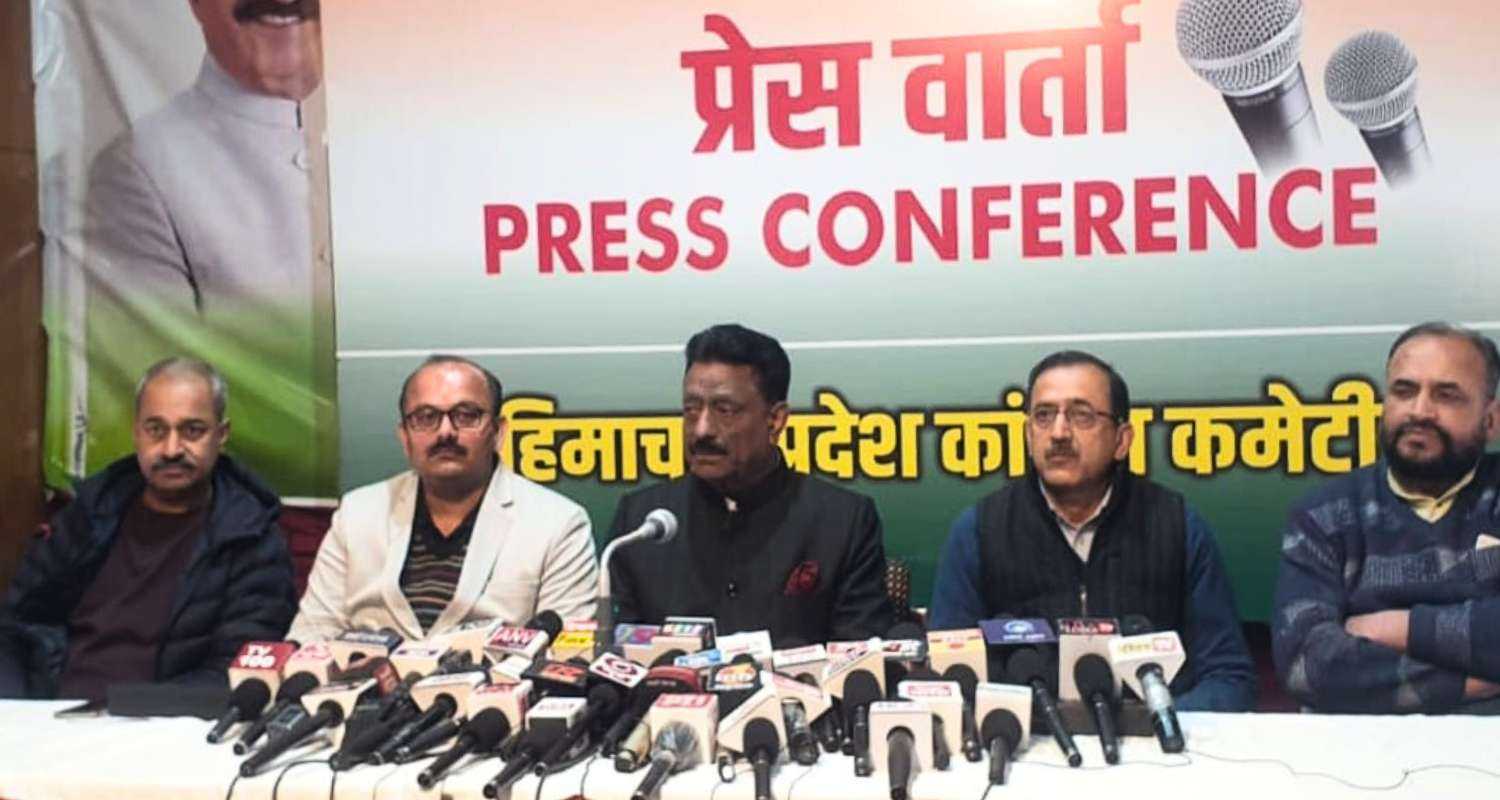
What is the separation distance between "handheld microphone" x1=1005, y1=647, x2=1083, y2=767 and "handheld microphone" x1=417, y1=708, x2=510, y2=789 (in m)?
0.94

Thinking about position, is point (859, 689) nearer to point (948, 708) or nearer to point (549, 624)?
point (948, 708)

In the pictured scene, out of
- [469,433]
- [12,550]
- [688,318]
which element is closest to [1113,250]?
[688,318]

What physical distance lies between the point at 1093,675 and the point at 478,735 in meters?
1.11

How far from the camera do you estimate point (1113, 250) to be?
3367mm

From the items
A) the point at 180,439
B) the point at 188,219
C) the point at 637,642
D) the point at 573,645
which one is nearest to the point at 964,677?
the point at 637,642

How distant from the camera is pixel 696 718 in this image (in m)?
2.40

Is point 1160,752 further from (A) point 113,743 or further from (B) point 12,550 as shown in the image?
(B) point 12,550

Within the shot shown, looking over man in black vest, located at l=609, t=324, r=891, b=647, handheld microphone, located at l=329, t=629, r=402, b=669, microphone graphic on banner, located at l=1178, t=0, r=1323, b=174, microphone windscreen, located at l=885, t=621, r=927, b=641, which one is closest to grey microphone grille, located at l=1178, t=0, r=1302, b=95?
microphone graphic on banner, located at l=1178, t=0, r=1323, b=174

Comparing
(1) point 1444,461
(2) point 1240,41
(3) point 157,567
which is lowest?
(3) point 157,567

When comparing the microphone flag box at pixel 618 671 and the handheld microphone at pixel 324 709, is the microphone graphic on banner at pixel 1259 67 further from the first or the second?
the handheld microphone at pixel 324 709

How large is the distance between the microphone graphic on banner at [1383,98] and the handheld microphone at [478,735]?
7.74 ft

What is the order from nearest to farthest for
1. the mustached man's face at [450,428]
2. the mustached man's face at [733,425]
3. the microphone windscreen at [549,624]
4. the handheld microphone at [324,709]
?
the handheld microphone at [324,709] < the microphone windscreen at [549,624] < the mustached man's face at [733,425] < the mustached man's face at [450,428]

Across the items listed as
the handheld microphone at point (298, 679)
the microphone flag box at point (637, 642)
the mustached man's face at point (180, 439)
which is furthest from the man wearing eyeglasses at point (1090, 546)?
the mustached man's face at point (180, 439)

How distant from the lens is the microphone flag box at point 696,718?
94.5 inches
